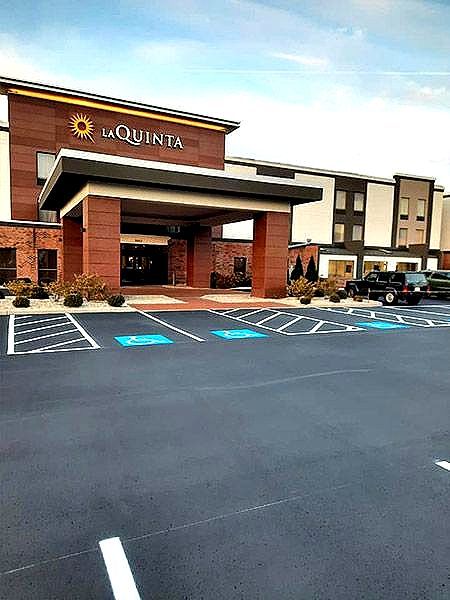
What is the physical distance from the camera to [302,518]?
3.25 metres

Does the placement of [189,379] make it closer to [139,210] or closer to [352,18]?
[352,18]

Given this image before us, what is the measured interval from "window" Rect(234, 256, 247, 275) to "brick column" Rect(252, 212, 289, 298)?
12.2 meters

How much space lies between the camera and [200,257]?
30031mm

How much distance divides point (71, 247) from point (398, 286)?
17845 millimetres

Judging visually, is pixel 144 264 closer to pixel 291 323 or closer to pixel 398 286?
pixel 398 286

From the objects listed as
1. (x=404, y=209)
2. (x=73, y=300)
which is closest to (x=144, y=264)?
(x=73, y=300)

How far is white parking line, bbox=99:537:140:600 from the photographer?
249cm

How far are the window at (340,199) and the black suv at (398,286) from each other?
67.3 ft

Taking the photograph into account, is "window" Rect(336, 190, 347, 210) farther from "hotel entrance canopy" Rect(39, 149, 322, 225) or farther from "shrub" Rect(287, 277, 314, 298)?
"shrub" Rect(287, 277, 314, 298)

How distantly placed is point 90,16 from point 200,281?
1797 centimetres

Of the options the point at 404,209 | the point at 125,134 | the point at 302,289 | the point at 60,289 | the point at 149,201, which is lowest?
the point at 60,289

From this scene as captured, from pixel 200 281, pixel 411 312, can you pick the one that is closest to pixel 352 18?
pixel 411 312

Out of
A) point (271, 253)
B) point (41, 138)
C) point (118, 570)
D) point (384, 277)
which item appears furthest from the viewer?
point (41, 138)

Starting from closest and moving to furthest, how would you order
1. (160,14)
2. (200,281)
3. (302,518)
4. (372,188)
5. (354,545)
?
1. (354,545)
2. (302,518)
3. (160,14)
4. (200,281)
5. (372,188)
